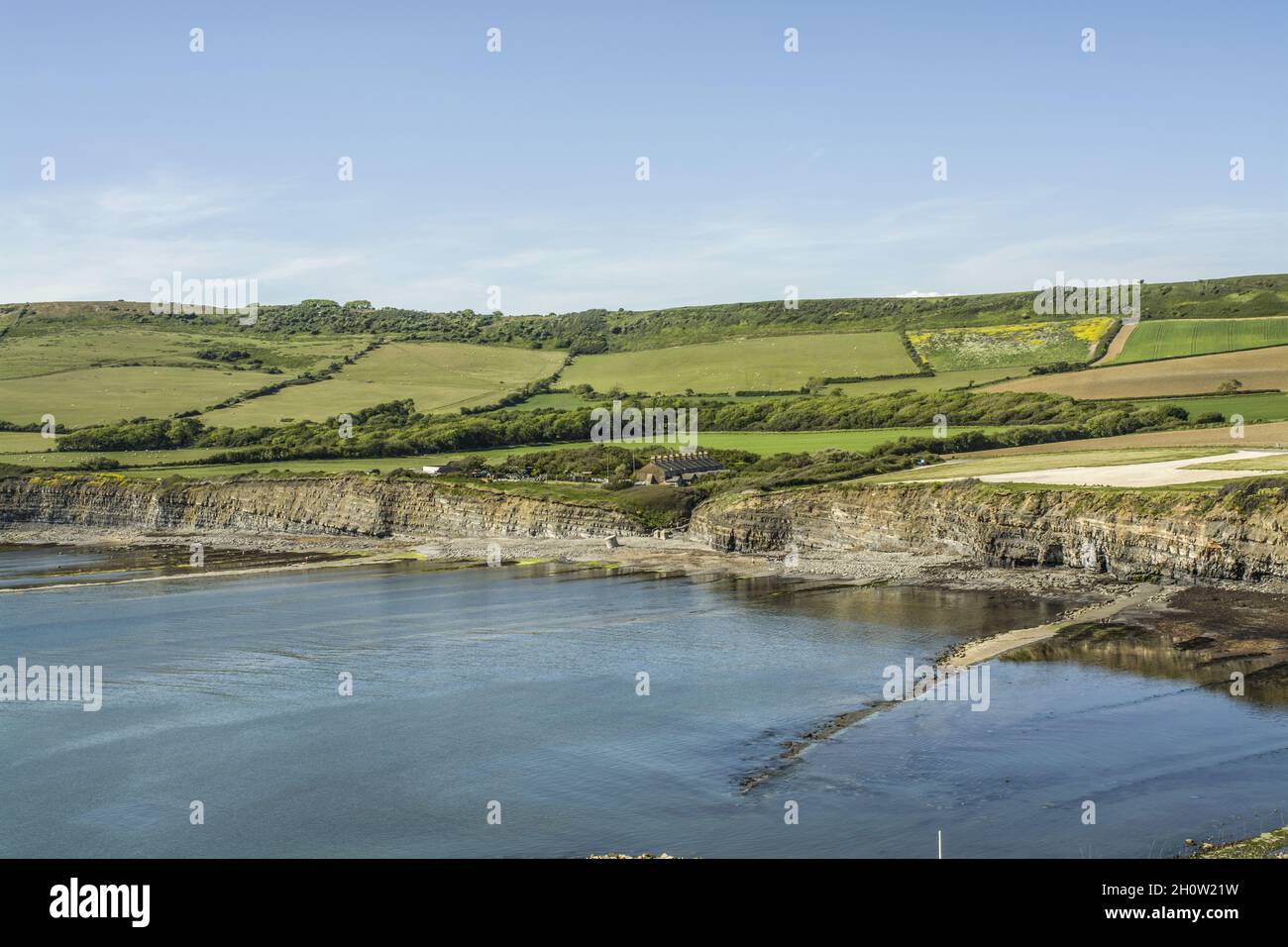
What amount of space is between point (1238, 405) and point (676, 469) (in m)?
44.7

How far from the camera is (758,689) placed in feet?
136

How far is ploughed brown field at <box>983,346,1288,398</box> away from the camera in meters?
98.2

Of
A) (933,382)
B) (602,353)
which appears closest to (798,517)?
(933,382)

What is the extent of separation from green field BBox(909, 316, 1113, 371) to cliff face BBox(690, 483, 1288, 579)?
53136mm

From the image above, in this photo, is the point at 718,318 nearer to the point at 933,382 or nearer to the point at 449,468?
the point at 933,382

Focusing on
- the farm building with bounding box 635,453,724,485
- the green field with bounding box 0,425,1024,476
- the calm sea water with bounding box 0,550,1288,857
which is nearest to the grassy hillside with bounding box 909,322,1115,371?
the green field with bounding box 0,425,1024,476

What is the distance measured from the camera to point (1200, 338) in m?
118

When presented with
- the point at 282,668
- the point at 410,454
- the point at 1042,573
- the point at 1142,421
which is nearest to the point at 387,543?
the point at 410,454

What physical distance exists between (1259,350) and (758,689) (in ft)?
285

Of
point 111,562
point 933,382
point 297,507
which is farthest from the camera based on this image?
point 933,382

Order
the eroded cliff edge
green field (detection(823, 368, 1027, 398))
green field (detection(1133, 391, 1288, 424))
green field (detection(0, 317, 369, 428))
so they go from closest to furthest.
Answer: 1. the eroded cliff edge
2. green field (detection(1133, 391, 1288, 424))
3. green field (detection(823, 368, 1027, 398))
4. green field (detection(0, 317, 369, 428))

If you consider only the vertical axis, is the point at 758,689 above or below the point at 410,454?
below

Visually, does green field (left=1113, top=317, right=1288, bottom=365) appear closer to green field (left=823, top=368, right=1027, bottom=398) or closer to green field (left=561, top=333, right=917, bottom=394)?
green field (left=823, top=368, right=1027, bottom=398)
